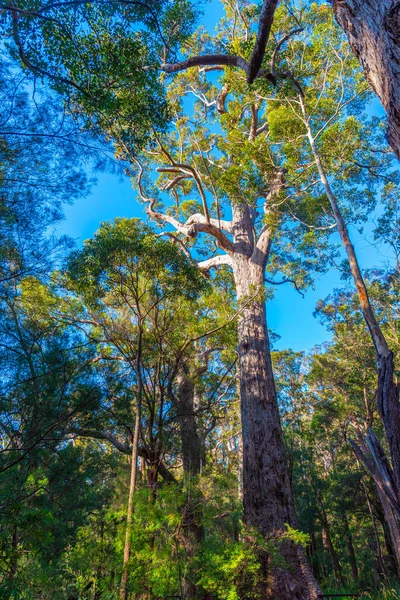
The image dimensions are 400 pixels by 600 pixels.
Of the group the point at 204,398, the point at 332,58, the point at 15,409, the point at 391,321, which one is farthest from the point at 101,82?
the point at 391,321

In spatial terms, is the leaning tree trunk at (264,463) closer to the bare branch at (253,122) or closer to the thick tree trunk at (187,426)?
the thick tree trunk at (187,426)

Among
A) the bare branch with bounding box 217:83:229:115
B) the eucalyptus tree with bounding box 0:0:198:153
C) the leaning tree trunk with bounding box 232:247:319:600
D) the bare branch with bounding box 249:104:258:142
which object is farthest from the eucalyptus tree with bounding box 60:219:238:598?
the bare branch with bounding box 217:83:229:115

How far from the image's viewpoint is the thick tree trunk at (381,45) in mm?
1424

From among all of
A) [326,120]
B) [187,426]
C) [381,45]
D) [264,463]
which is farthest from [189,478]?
[326,120]

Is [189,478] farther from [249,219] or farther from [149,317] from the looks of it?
[249,219]

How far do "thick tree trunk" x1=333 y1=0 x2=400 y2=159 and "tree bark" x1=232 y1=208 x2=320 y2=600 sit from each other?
400 centimetres

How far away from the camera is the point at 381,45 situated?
5.04 feet

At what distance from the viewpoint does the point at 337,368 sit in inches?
476

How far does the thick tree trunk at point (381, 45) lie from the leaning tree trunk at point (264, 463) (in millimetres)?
3981

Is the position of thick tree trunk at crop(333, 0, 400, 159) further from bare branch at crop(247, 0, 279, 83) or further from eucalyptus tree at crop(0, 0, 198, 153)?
eucalyptus tree at crop(0, 0, 198, 153)

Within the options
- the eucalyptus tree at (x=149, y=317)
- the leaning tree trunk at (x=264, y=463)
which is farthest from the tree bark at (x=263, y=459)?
the eucalyptus tree at (x=149, y=317)

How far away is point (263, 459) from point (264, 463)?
0.17 feet

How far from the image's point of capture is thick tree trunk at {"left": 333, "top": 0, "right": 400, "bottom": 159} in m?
1.42

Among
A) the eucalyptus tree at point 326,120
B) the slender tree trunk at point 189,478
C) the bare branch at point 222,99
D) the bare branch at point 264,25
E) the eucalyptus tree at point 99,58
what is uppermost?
the bare branch at point 222,99
